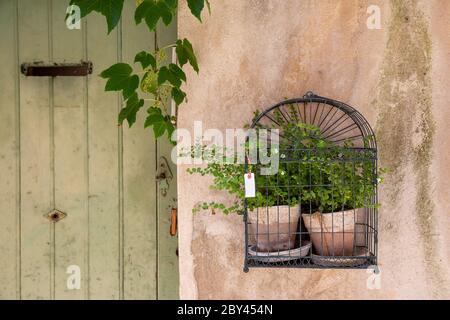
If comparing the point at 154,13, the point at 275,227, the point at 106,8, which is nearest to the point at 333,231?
the point at 275,227

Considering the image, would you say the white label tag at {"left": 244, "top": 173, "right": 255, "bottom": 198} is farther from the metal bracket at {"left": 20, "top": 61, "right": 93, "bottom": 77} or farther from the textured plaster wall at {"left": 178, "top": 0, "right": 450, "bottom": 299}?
the metal bracket at {"left": 20, "top": 61, "right": 93, "bottom": 77}

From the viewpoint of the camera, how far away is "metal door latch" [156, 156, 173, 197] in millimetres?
2410

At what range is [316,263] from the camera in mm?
1956

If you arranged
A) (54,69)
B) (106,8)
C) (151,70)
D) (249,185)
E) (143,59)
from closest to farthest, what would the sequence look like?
(106,8) → (249,185) → (143,59) → (151,70) → (54,69)

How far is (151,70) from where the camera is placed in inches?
82.8

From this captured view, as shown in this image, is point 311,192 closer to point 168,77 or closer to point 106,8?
point 168,77

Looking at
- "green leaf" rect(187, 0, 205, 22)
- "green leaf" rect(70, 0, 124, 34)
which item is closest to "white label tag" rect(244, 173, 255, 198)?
"green leaf" rect(187, 0, 205, 22)

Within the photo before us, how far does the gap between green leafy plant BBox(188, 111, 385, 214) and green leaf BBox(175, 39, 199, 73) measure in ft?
1.20

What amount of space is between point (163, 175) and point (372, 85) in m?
1.05

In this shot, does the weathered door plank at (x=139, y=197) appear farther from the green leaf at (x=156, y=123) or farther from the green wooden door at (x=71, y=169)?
the green leaf at (x=156, y=123)

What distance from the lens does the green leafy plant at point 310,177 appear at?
193 cm

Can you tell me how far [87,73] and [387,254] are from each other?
5.30 ft
